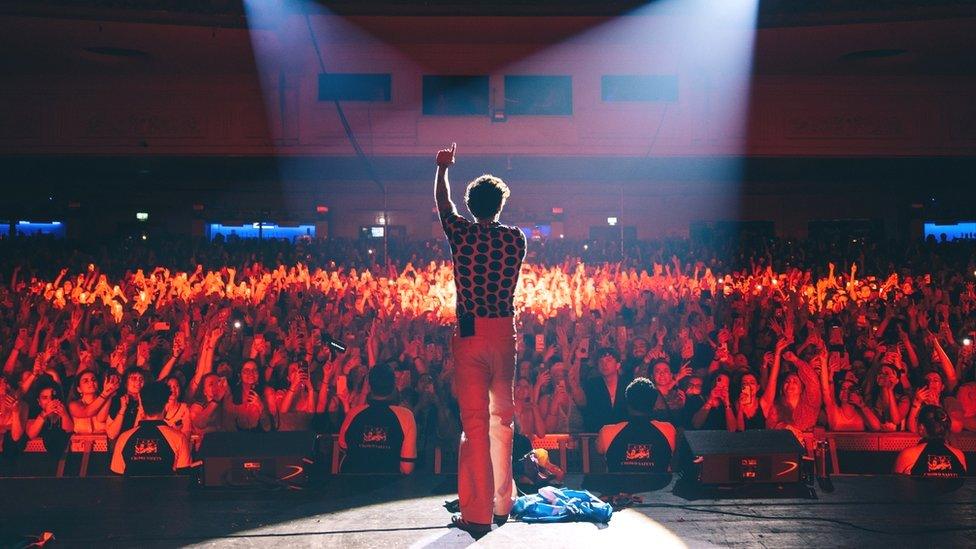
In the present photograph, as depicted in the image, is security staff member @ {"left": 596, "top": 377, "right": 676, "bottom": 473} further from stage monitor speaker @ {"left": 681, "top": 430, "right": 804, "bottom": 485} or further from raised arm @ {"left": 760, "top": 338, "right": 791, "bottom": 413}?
raised arm @ {"left": 760, "top": 338, "right": 791, "bottom": 413}

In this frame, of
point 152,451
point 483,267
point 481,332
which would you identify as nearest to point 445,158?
point 483,267

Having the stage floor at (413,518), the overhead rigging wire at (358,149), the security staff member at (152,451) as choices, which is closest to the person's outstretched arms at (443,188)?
the stage floor at (413,518)

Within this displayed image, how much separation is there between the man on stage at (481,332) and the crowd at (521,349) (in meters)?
1.70

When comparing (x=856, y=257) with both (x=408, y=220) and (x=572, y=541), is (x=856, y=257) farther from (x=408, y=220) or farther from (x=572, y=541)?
(x=572, y=541)

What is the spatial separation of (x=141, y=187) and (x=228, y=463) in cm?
1375

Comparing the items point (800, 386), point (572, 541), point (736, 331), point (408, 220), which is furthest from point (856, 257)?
point (572, 541)

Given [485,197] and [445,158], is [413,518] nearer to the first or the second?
[485,197]

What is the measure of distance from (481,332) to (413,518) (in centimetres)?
103

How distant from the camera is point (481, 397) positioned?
3.51 m

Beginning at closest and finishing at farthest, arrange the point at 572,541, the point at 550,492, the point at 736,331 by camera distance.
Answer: the point at 572,541 < the point at 550,492 < the point at 736,331

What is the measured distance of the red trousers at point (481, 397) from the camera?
3.49 m

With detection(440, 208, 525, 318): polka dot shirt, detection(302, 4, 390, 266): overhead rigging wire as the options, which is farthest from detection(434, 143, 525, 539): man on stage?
detection(302, 4, 390, 266): overhead rigging wire

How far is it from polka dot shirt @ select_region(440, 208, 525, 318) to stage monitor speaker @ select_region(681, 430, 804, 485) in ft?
4.91

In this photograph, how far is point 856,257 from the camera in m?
11.5
